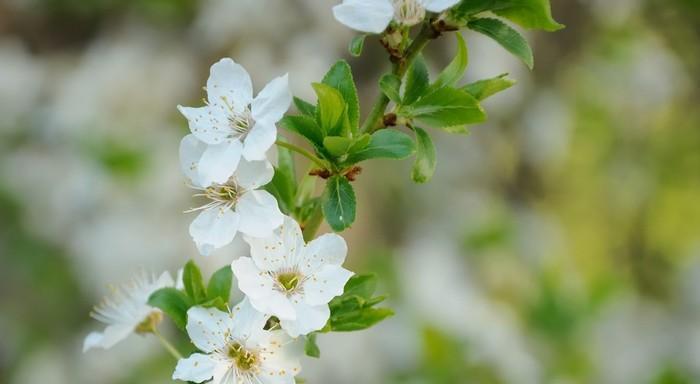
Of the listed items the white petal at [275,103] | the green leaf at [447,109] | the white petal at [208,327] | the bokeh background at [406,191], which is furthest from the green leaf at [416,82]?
the bokeh background at [406,191]

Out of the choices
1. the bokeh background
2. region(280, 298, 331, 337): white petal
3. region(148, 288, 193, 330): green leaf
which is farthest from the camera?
the bokeh background

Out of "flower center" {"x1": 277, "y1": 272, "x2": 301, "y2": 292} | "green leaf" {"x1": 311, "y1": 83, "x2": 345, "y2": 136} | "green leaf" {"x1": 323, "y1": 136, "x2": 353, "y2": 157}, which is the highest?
"green leaf" {"x1": 311, "y1": 83, "x2": 345, "y2": 136}

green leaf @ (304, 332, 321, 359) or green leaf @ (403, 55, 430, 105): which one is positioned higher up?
green leaf @ (403, 55, 430, 105)

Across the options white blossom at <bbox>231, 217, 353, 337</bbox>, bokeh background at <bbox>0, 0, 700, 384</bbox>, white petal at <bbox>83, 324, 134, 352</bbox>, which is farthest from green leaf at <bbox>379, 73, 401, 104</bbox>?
bokeh background at <bbox>0, 0, 700, 384</bbox>

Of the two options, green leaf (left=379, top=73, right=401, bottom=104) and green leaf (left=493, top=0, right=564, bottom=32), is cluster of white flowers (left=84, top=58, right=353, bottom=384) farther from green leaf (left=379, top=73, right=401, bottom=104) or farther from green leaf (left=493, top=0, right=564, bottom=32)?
green leaf (left=493, top=0, right=564, bottom=32)

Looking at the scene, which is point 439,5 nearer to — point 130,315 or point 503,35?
point 503,35
